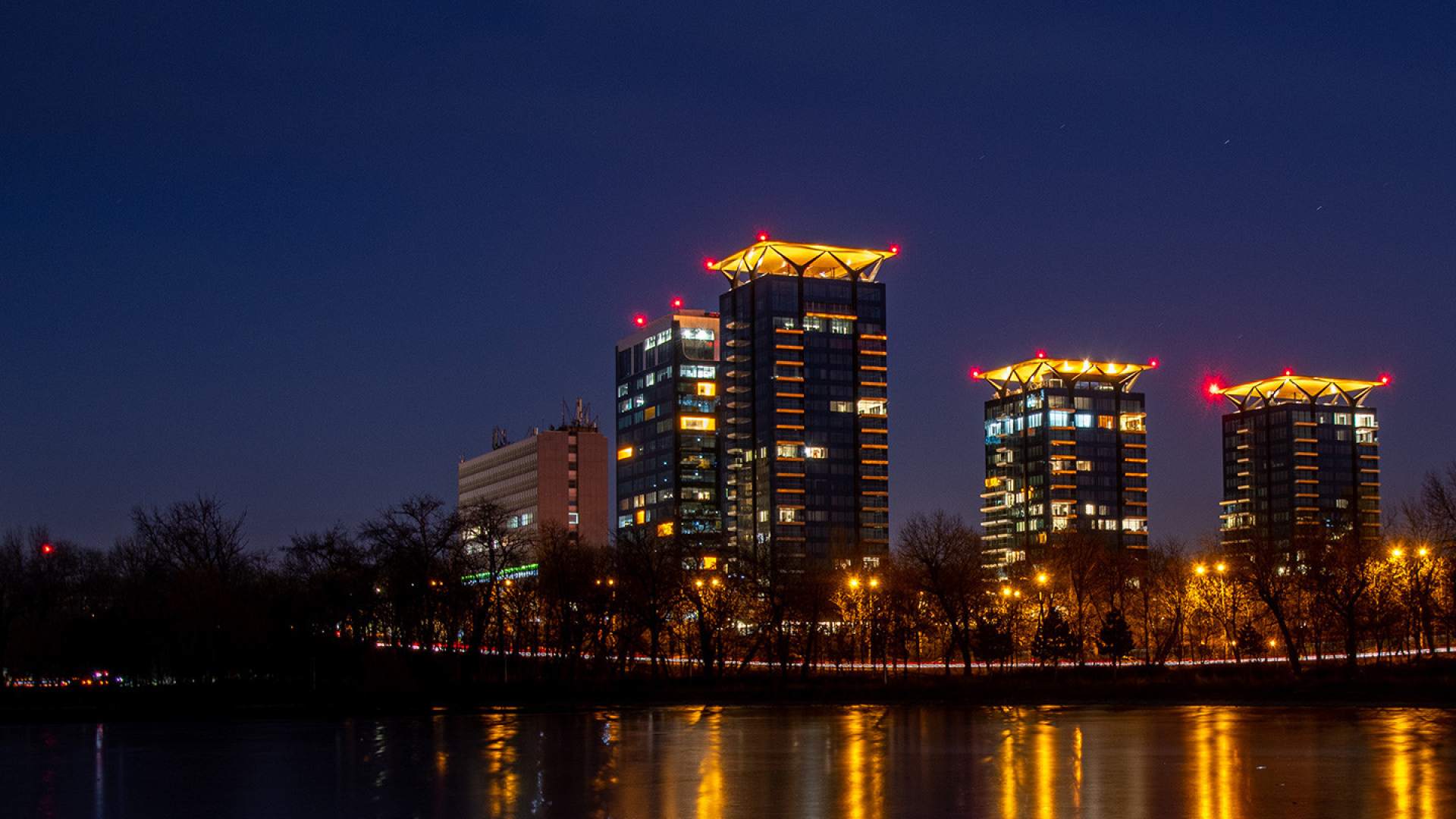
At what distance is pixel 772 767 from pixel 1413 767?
49.6 feet

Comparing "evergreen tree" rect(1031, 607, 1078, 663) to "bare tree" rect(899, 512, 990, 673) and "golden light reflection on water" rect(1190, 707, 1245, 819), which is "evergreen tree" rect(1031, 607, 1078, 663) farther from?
"golden light reflection on water" rect(1190, 707, 1245, 819)

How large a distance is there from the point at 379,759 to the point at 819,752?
12.4m

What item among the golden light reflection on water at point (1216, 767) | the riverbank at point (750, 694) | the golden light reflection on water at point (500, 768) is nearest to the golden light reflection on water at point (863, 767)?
the golden light reflection on water at point (1216, 767)

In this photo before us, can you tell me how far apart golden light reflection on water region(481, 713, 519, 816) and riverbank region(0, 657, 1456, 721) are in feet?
50.9

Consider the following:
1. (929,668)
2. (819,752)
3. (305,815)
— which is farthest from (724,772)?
(929,668)

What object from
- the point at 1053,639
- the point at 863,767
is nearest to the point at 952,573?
the point at 1053,639

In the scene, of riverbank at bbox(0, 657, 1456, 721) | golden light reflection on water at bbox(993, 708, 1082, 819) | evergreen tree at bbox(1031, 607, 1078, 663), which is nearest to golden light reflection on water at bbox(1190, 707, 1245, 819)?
golden light reflection on water at bbox(993, 708, 1082, 819)

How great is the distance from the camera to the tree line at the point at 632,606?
9456 cm

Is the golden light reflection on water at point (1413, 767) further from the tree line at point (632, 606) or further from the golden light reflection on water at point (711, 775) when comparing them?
the tree line at point (632, 606)

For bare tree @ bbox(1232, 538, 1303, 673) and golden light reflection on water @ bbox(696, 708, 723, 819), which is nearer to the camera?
golden light reflection on water @ bbox(696, 708, 723, 819)

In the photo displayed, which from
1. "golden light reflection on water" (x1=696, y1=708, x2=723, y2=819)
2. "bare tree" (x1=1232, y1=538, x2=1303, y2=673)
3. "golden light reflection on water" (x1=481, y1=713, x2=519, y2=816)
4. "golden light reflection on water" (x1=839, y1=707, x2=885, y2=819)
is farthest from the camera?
"bare tree" (x1=1232, y1=538, x2=1303, y2=673)

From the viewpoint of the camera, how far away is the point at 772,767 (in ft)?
125

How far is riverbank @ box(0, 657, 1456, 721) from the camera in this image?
68.3 meters

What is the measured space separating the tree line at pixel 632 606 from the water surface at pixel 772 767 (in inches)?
1349
